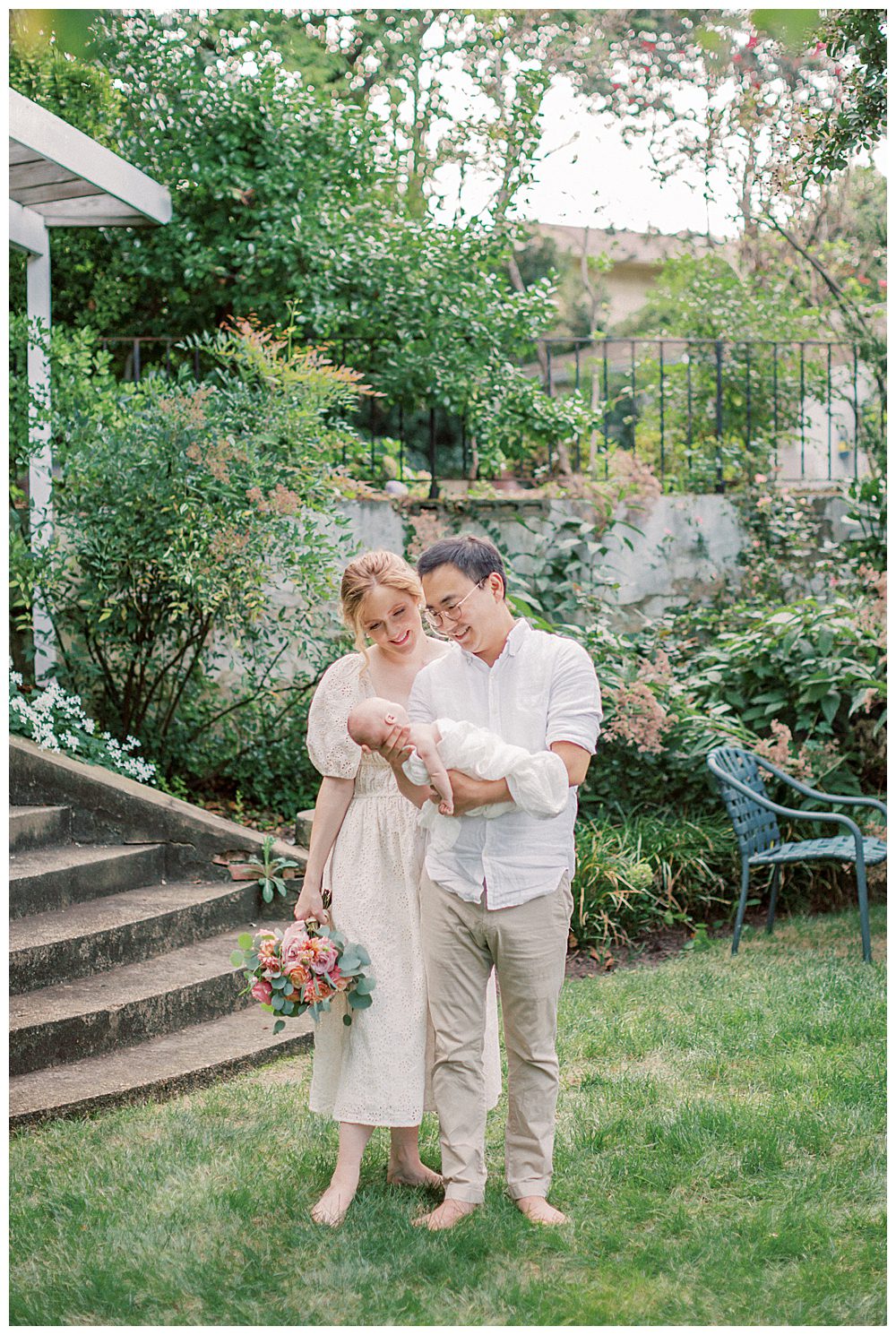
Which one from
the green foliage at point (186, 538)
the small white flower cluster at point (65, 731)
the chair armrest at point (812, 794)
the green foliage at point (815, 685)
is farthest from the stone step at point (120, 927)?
the green foliage at point (815, 685)

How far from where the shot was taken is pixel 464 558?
2.80 meters

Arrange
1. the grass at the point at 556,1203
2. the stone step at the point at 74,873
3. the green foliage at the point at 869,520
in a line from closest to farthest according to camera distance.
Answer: the grass at the point at 556,1203
the stone step at the point at 74,873
the green foliage at the point at 869,520

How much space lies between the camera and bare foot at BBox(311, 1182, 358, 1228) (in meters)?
2.85

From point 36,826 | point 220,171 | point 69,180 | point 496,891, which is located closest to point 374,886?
point 496,891

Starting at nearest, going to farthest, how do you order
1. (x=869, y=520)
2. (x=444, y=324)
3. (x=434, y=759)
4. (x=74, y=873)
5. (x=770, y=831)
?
(x=434, y=759), (x=74, y=873), (x=770, y=831), (x=869, y=520), (x=444, y=324)

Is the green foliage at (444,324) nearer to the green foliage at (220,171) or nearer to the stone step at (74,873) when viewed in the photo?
the green foliage at (220,171)

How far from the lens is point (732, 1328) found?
239cm

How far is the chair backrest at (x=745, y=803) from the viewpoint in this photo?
17.4 ft

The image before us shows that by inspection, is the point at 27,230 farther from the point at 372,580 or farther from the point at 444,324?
the point at 372,580

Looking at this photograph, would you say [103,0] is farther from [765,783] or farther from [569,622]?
[569,622]

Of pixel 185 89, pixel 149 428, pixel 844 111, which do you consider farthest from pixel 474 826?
pixel 185 89

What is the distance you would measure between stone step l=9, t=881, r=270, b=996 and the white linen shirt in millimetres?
1863

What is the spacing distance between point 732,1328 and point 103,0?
2.82 metres

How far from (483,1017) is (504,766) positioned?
0.67 m
